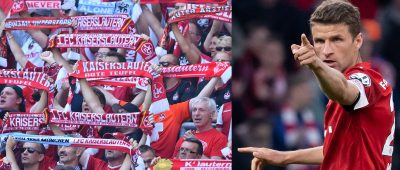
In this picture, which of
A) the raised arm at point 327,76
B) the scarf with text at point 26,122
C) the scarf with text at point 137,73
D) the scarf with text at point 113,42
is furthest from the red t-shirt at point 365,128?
the scarf with text at point 26,122

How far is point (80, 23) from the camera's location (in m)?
5.81

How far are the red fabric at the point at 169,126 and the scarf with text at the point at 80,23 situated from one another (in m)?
0.51

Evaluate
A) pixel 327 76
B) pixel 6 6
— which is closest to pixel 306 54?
pixel 327 76

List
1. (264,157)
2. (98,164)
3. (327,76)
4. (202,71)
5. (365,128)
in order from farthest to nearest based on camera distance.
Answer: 1. (98,164)
2. (202,71)
3. (264,157)
4. (365,128)
5. (327,76)

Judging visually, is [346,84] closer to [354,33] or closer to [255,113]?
[354,33]

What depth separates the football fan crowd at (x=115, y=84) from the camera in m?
5.71

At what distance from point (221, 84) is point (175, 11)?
48 cm

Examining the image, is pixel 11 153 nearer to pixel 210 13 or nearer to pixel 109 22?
pixel 109 22

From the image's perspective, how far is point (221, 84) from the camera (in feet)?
18.7

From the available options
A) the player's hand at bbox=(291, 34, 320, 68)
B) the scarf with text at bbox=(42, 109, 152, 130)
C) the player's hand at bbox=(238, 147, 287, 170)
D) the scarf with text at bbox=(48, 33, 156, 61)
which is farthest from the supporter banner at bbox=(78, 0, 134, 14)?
the player's hand at bbox=(291, 34, 320, 68)

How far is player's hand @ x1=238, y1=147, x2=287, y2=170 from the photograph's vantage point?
560cm

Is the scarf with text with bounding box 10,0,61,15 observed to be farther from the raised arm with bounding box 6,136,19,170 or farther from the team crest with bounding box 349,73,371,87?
the team crest with bounding box 349,73,371,87

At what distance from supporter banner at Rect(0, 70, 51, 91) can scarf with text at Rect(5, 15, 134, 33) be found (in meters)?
0.25

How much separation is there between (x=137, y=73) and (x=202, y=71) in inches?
14.1
